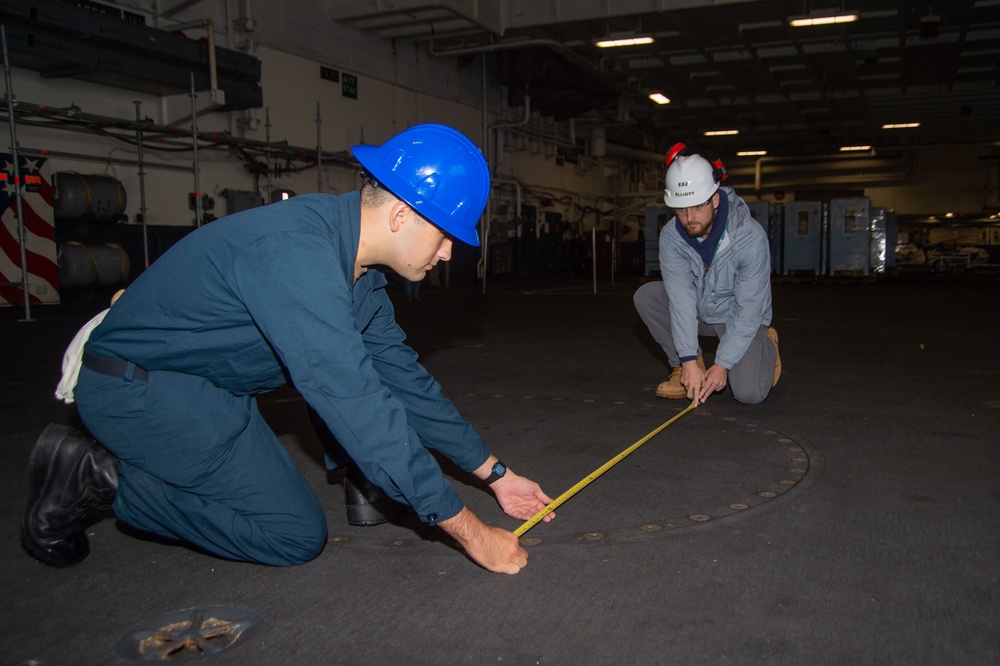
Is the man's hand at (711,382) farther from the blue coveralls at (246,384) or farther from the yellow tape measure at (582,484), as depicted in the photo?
the blue coveralls at (246,384)

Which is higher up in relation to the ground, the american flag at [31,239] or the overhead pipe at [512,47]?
the overhead pipe at [512,47]

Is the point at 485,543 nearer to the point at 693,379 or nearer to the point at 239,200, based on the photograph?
the point at 693,379

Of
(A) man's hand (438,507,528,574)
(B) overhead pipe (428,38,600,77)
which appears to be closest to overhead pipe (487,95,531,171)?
(B) overhead pipe (428,38,600,77)

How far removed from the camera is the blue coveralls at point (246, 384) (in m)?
1.60

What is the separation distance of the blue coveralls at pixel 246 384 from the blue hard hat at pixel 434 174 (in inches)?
5.2

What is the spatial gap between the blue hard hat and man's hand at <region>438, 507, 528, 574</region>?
66 cm

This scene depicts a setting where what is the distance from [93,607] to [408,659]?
836mm

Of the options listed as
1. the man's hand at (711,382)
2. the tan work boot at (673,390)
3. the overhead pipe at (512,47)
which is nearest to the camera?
the man's hand at (711,382)

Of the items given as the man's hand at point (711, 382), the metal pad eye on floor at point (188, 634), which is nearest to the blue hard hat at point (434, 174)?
the metal pad eye on floor at point (188, 634)

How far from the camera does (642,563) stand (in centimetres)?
205

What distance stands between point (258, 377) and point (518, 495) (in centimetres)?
87

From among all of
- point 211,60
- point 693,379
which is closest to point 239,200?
point 211,60

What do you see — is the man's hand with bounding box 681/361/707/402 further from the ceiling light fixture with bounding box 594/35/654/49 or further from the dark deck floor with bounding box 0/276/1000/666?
the ceiling light fixture with bounding box 594/35/654/49

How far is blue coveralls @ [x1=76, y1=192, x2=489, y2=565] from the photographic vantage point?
5.24 ft
